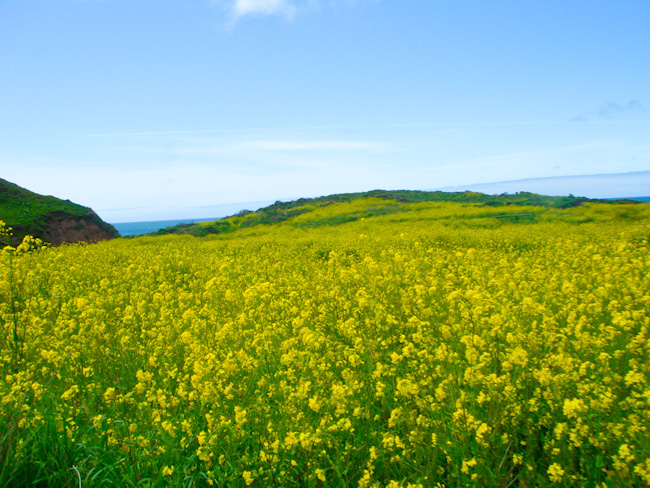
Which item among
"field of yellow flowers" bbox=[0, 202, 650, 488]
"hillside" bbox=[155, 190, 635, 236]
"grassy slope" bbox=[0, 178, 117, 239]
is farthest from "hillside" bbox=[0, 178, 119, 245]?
"field of yellow flowers" bbox=[0, 202, 650, 488]

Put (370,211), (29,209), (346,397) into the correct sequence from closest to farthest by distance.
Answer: (346,397) → (29,209) → (370,211)

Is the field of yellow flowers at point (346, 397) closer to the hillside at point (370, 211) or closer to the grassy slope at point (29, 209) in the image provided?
the grassy slope at point (29, 209)

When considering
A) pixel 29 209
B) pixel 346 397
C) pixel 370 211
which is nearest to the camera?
pixel 346 397

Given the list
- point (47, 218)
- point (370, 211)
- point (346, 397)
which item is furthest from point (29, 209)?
point (346, 397)

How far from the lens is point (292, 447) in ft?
7.93

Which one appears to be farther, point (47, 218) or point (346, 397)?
point (47, 218)

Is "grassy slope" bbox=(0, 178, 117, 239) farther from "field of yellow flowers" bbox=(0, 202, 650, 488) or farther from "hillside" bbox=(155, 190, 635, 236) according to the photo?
"field of yellow flowers" bbox=(0, 202, 650, 488)

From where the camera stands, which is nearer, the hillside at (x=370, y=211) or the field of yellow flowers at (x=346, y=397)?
the field of yellow flowers at (x=346, y=397)

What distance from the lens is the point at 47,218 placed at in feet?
65.2

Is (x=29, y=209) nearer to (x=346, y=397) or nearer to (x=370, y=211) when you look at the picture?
(x=370, y=211)

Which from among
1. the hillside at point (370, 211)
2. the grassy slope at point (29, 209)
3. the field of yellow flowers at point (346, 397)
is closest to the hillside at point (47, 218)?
the grassy slope at point (29, 209)

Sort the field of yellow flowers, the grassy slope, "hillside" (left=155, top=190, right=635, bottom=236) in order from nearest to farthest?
the field of yellow flowers < the grassy slope < "hillside" (left=155, top=190, right=635, bottom=236)

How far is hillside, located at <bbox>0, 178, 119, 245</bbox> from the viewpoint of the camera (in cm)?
1825

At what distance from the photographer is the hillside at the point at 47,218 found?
1825 cm
